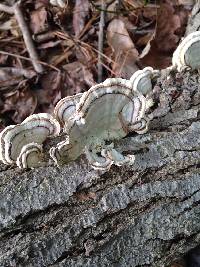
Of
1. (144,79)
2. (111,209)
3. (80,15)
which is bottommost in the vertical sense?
(111,209)

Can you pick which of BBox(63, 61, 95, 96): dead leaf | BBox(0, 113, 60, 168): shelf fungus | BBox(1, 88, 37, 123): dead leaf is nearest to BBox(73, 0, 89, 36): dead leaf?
BBox(63, 61, 95, 96): dead leaf

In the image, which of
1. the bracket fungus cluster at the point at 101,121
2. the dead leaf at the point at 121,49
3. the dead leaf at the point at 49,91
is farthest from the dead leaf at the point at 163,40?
the bracket fungus cluster at the point at 101,121

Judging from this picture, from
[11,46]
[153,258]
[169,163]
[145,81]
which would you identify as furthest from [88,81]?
[153,258]

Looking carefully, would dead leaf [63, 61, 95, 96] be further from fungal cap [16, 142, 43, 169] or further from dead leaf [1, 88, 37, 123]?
fungal cap [16, 142, 43, 169]

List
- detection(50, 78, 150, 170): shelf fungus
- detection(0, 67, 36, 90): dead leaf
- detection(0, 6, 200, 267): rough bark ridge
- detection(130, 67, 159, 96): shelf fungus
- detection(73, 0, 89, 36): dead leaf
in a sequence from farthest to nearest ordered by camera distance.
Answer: detection(73, 0, 89, 36): dead leaf → detection(0, 67, 36, 90): dead leaf → detection(130, 67, 159, 96): shelf fungus → detection(0, 6, 200, 267): rough bark ridge → detection(50, 78, 150, 170): shelf fungus

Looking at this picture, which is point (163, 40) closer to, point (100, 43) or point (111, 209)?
point (100, 43)

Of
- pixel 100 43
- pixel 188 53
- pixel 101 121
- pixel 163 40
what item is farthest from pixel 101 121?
pixel 163 40

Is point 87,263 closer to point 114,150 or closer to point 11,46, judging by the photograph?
point 114,150
